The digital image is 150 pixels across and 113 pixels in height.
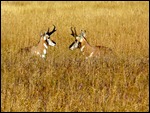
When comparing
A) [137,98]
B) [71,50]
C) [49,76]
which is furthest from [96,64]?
[71,50]

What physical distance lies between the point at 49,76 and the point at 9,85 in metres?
0.64

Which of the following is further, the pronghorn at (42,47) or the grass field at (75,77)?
the pronghorn at (42,47)

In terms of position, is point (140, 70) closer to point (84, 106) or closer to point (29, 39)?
point (84, 106)

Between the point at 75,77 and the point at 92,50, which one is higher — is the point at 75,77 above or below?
below

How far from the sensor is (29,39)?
35.9ft

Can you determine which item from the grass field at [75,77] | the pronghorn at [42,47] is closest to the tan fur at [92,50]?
the grass field at [75,77]

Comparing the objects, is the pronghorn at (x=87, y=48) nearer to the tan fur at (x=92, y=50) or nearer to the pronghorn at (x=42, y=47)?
the tan fur at (x=92, y=50)

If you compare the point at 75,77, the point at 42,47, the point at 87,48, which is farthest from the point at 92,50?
the point at 75,77

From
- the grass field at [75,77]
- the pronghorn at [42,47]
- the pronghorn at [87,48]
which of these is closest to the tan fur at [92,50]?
the pronghorn at [87,48]

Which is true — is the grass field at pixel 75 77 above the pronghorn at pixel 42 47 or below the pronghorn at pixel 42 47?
below

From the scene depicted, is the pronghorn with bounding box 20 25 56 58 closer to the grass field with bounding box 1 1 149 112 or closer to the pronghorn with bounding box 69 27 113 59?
the grass field with bounding box 1 1 149 112

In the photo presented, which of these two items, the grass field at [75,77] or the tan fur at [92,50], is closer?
the grass field at [75,77]

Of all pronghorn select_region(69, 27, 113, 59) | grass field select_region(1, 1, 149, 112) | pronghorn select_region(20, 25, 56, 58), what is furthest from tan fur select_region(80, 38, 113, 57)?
pronghorn select_region(20, 25, 56, 58)

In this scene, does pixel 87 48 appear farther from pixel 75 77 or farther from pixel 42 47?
pixel 75 77
